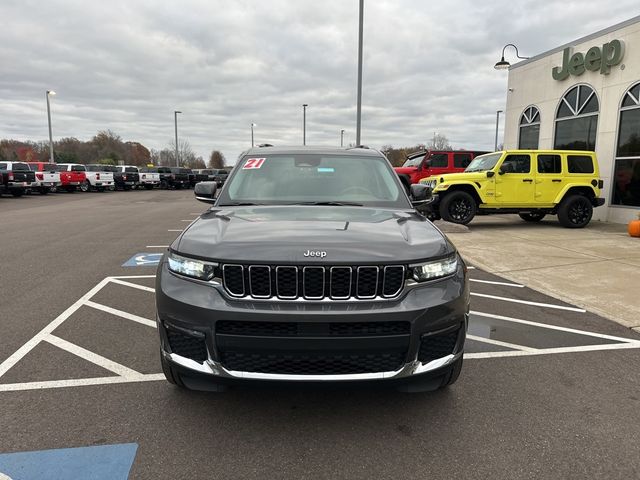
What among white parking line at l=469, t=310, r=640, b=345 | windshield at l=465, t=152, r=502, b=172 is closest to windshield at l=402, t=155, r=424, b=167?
windshield at l=465, t=152, r=502, b=172

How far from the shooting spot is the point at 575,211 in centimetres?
1353

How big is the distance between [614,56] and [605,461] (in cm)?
1511

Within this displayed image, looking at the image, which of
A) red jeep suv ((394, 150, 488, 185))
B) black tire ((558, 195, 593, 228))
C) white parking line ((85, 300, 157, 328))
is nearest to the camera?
white parking line ((85, 300, 157, 328))

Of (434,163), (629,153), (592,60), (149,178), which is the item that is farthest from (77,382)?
(149,178)

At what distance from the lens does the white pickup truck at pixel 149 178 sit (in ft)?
130

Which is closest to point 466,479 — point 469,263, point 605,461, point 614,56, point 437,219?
point 605,461

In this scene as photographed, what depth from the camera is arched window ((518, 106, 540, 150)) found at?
18062 mm

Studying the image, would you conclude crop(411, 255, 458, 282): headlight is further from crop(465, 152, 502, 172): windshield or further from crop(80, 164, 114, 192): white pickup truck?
crop(80, 164, 114, 192): white pickup truck

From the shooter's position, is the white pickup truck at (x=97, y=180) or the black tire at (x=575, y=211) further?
the white pickup truck at (x=97, y=180)

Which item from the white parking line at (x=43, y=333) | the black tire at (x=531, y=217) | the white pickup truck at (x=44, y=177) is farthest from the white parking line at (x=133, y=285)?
the white pickup truck at (x=44, y=177)

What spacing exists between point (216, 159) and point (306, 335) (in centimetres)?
13225

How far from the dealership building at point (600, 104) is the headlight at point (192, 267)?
587 inches

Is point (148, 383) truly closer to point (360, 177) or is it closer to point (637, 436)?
point (360, 177)

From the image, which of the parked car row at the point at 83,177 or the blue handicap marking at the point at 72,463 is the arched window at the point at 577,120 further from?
the blue handicap marking at the point at 72,463
